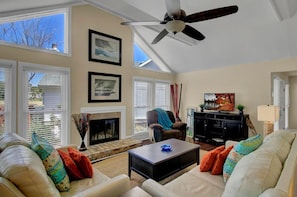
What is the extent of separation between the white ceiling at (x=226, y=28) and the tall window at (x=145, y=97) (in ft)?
4.05

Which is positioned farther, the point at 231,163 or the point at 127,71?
the point at 127,71

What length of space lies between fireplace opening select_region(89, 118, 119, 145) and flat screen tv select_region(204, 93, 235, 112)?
2801mm

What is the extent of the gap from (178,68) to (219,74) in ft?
4.73

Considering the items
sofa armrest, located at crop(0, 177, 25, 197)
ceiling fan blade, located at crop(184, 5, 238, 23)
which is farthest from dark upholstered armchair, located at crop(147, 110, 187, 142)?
sofa armrest, located at crop(0, 177, 25, 197)

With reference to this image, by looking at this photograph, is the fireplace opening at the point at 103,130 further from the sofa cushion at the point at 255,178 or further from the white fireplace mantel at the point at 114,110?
the sofa cushion at the point at 255,178

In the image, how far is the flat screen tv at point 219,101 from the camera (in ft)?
16.0

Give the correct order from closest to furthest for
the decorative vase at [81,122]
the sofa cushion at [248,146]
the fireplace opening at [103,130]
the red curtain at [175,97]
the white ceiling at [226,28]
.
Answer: the sofa cushion at [248,146]
the white ceiling at [226,28]
the decorative vase at [81,122]
the fireplace opening at [103,130]
the red curtain at [175,97]

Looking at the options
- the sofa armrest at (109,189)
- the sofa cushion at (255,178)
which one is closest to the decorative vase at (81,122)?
the sofa armrest at (109,189)

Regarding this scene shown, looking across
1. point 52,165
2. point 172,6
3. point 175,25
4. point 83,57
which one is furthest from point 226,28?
point 52,165

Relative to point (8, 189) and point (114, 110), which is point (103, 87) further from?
point (8, 189)

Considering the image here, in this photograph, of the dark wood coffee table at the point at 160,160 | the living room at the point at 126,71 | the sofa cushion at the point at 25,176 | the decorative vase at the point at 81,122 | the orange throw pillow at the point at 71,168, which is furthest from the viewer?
the living room at the point at 126,71

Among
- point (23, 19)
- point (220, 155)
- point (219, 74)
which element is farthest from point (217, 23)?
point (23, 19)

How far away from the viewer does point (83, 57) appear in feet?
13.4

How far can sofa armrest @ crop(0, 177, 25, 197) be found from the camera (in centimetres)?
101
